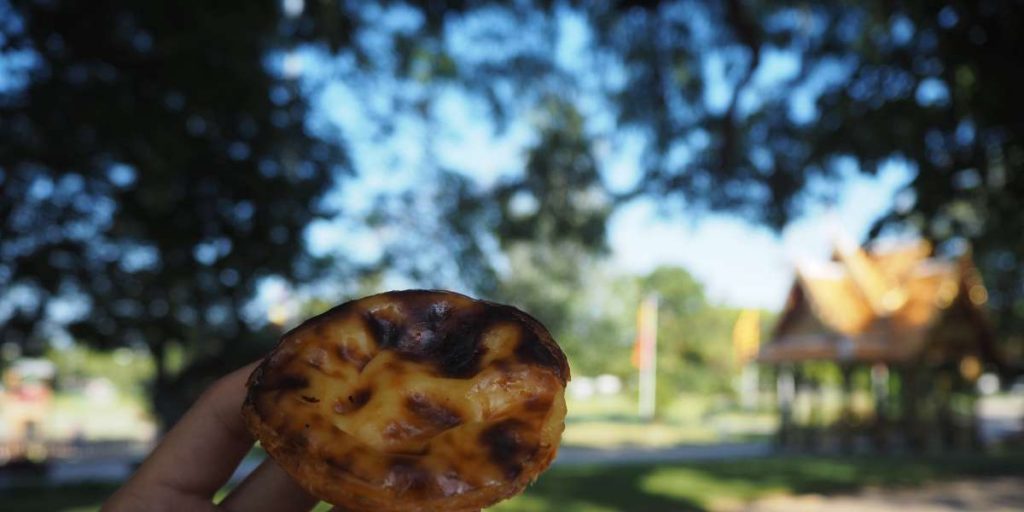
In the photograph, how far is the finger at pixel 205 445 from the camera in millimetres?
1622

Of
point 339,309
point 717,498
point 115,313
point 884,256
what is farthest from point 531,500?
point 884,256

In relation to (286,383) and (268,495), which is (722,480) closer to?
(268,495)

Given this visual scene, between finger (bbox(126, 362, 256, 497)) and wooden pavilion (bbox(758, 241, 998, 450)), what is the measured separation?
21.9 m

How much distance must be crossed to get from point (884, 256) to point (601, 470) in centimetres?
1458

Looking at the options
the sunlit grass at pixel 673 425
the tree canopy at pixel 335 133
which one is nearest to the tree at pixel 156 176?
the tree canopy at pixel 335 133

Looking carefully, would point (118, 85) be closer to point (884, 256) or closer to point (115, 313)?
point (115, 313)

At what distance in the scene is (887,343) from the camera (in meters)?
21.7

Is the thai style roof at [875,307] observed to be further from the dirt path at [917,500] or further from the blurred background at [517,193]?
the dirt path at [917,500]

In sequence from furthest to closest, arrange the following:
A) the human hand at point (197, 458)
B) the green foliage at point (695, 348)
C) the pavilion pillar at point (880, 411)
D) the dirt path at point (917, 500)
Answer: the green foliage at point (695, 348)
the pavilion pillar at point (880, 411)
the dirt path at point (917, 500)
the human hand at point (197, 458)

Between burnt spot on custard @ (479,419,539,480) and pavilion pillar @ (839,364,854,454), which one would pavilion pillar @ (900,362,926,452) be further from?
burnt spot on custard @ (479,419,539,480)

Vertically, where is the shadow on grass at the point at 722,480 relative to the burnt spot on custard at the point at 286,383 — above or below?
below

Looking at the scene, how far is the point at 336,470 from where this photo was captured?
124 cm

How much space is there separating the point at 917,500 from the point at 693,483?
12.2ft

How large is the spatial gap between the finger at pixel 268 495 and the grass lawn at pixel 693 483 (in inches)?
372
